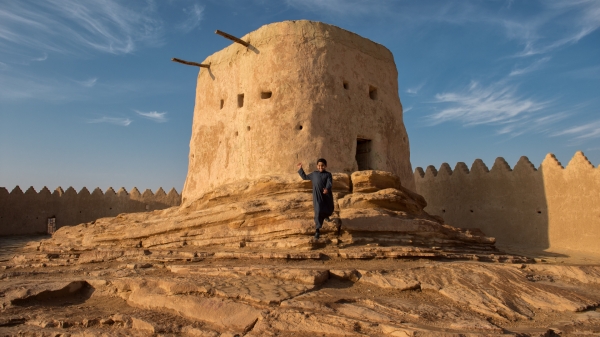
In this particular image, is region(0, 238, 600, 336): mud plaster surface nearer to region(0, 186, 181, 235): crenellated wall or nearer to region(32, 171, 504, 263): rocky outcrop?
region(32, 171, 504, 263): rocky outcrop

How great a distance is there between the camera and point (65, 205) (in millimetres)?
17828

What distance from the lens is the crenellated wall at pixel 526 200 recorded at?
40.5 feet

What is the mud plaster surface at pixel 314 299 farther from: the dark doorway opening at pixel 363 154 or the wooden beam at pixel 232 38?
the wooden beam at pixel 232 38

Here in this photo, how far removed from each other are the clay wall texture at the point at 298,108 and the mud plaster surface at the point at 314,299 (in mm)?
3625

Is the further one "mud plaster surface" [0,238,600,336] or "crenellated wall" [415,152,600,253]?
"crenellated wall" [415,152,600,253]

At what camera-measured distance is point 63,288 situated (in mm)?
6918

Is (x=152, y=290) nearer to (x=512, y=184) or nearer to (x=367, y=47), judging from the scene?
(x=367, y=47)

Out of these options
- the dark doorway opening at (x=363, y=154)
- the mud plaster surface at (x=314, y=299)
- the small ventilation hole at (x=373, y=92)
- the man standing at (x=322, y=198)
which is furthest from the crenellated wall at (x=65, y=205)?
the man standing at (x=322, y=198)

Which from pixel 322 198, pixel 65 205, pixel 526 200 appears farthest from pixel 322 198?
pixel 65 205

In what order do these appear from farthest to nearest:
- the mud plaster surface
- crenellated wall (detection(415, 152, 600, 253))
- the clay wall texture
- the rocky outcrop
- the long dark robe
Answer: crenellated wall (detection(415, 152, 600, 253)) < the clay wall texture < the rocky outcrop < the long dark robe < the mud plaster surface

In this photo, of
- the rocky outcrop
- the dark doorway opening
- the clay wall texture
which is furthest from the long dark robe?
the dark doorway opening

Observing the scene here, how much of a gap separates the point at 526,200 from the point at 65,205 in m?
16.3

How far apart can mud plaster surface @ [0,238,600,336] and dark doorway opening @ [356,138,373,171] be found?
13.6ft

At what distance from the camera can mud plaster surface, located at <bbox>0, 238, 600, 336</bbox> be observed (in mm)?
5156
